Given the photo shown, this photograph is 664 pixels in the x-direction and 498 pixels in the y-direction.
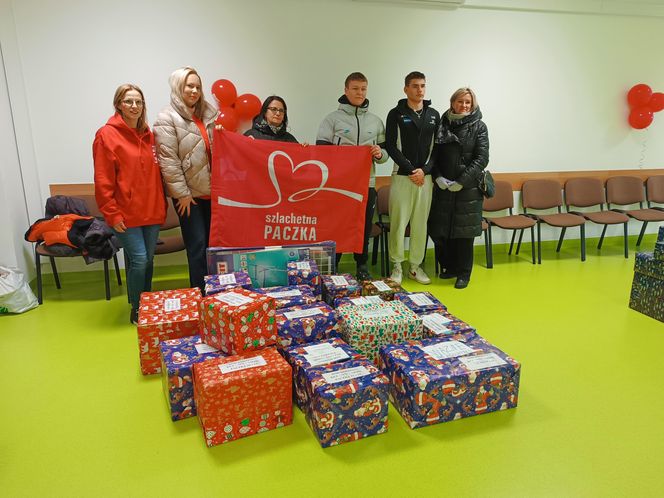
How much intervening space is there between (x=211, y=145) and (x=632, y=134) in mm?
4851

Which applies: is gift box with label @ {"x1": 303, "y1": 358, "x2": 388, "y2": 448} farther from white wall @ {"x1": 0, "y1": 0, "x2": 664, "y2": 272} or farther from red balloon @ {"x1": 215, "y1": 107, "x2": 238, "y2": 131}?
white wall @ {"x1": 0, "y1": 0, "x2": 664, "y2": 272}

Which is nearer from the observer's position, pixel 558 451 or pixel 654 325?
pixel 558 451

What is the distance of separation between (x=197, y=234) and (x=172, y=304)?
759 mm

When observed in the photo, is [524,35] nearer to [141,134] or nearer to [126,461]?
[141,134]

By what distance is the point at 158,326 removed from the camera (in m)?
2.42

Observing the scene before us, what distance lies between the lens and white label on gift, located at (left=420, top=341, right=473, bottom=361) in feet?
7.01

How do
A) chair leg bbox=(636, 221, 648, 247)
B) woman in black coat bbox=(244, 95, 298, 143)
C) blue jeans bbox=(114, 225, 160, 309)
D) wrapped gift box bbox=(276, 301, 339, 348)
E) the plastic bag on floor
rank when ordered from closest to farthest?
1. wrapped gift box bbox=(276, 301, 339, 348)
2. blue jeans bbox=(114, 225, 160, 309)
3. the plastic bag on floor
4. woman in black coat bbox=(244, 95, 298, 143)
5. chair leg bbox=(636, 221, 648, 247)

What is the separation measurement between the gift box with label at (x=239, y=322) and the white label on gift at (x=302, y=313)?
15cm

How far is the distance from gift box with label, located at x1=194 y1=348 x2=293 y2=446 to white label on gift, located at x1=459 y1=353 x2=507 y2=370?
2.63 feet

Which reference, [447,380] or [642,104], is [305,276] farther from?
[642,104]

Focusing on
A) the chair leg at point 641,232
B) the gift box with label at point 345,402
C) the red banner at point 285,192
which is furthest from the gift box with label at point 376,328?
the chair leg at point 641,232

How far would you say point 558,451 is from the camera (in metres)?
1.89

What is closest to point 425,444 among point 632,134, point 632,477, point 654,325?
point 632,477

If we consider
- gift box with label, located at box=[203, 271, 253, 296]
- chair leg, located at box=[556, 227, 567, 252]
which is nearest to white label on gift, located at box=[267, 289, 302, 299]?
gift box with label, located at box=[203, 271, 253, 296]
